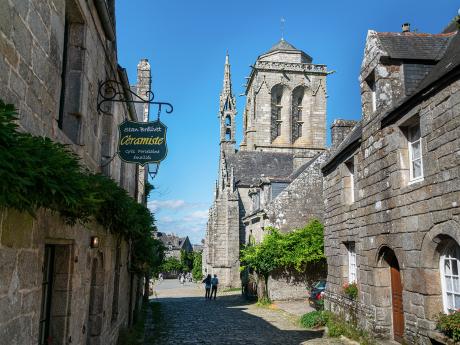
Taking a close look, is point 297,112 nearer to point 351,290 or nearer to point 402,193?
point 351,290

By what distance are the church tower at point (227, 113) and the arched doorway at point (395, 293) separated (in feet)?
96.2

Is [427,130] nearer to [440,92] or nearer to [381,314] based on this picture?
[440,92]

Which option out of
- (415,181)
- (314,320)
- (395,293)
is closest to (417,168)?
(415,181)

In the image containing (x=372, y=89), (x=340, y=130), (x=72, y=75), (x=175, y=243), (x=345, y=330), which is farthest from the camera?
(x=175, y=243)

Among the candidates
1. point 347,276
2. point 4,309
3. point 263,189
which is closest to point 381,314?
point 347,276

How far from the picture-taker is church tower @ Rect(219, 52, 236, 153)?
40.3 meters

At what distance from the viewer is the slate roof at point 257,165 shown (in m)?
34.2

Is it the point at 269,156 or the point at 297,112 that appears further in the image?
the point at 297,112

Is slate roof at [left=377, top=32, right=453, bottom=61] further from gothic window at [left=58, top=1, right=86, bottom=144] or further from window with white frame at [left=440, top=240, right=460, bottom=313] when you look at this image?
gothic window at [left=58, top=1, right=86, bottom=144]

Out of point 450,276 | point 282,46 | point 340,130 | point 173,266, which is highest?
point 282,46

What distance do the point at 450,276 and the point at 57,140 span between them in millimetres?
6617

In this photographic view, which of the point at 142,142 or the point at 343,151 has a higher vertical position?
the point at 343,151

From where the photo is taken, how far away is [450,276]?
759 cm

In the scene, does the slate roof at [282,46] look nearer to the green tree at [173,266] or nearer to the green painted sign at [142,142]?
the green tree at [173,266]
